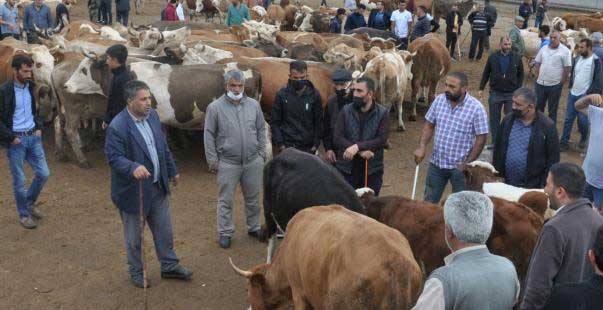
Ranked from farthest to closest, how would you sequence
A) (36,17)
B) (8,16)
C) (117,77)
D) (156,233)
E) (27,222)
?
1. (8,16)
2. (36,17)
3. (117,77)
4. (27,222)
5. (156,233)

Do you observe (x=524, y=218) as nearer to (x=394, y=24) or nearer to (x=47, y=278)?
(x=47, y=278)

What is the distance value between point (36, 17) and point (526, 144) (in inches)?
478

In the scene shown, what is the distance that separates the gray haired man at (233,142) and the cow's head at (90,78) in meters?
3.14

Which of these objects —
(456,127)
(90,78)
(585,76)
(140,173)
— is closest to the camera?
(140,173)

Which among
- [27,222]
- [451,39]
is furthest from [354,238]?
[451,39]

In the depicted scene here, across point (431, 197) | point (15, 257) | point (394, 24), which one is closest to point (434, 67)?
point (394, 24)

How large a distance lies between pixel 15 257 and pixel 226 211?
2.16 meters

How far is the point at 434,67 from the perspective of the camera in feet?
42.5

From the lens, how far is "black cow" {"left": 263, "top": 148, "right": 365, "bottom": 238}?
17.1ft

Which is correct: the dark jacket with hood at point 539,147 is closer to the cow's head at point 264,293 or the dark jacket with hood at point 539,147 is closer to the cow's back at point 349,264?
the cow's back at point 349,264

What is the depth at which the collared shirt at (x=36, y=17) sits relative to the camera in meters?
14.8

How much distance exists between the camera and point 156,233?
239 inches

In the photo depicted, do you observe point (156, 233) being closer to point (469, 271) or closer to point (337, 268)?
point (337, 268)

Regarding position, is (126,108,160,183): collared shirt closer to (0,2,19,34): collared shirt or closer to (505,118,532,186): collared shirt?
(505,118,532,186): collared shirt
